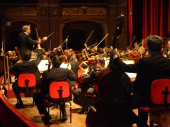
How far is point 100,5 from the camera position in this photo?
1445 centimetres

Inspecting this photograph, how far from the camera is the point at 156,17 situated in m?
13.9

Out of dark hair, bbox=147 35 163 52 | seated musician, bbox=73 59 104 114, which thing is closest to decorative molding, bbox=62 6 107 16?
seated musician, bbox=73 59 104 114

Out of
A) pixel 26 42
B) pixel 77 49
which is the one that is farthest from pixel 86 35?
pixel 26 42

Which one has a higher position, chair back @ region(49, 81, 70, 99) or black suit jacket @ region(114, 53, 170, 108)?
black suit jacket @ region(114, 53, 170, 108)

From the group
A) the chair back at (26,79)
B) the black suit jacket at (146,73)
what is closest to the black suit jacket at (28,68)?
the chair back at (26,79)

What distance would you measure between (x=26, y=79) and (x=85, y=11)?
8238 millimetres

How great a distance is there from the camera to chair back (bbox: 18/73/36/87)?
661 centimetres

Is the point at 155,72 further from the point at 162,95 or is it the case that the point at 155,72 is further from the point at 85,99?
the point at 85,99

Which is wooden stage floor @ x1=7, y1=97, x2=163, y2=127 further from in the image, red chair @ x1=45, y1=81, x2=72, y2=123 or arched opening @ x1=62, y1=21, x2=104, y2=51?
arched opening @ x1=62, y1=21, x2=104, y2=51

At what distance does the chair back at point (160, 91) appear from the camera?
3908 millimetres

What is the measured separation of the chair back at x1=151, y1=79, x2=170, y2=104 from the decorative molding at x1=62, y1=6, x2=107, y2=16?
1068 cm

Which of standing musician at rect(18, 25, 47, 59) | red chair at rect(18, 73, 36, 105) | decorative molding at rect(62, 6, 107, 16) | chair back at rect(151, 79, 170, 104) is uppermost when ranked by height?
decorative molding at rect(62, 6, 107, 16)

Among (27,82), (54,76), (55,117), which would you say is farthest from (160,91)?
(27,82)

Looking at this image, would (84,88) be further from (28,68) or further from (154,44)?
(154,44)
